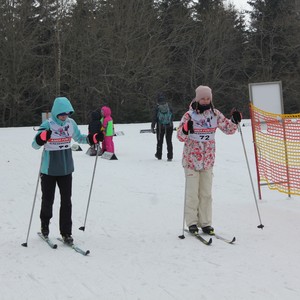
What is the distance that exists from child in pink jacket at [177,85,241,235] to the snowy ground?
31 centimetres

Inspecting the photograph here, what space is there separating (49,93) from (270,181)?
2751 centimetres

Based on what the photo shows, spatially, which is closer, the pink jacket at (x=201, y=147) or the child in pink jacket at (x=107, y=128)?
the pink jacket at (x=201, y=147)

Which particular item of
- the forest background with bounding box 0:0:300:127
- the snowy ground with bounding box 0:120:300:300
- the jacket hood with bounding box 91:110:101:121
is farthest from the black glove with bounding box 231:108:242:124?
the forest background with bounding box 0:0:300:127

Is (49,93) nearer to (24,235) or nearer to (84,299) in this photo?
(24,235)

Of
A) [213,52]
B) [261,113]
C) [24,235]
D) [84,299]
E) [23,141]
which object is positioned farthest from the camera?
[213,52]

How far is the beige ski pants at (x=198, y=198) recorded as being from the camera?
6.21 meters

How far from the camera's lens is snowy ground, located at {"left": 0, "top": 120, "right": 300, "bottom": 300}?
441cm

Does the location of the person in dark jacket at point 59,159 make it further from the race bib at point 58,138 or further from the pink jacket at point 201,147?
the pink jacket at point 201,147

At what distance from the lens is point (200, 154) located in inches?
243

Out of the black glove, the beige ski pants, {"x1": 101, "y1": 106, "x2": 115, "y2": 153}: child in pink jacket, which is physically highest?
the black glove

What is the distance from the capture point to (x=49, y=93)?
35.0 m

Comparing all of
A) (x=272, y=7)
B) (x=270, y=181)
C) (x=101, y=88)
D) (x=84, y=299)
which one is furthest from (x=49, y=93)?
(x=84, y=299)

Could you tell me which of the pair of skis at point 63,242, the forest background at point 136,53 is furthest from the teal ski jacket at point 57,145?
the forest background at point 136,53

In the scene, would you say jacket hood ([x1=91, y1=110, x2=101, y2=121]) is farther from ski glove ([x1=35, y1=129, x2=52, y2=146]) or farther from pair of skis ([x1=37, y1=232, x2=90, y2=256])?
ski glove ([x1=35, y1=129, x2=52, y2=146])
